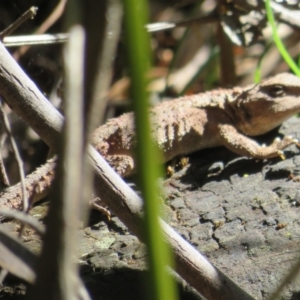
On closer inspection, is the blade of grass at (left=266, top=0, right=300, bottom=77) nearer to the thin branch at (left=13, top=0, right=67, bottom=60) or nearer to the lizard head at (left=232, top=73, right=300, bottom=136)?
the lizard head at (left=232, top=73, right=300, bottom=136)

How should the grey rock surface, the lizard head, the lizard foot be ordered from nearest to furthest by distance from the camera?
the grey rock surface → the lizard foot → the lizard head

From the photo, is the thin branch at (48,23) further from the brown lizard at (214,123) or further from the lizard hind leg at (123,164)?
the lizard hind leg at (123,164)

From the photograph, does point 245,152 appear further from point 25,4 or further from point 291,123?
point 25,4

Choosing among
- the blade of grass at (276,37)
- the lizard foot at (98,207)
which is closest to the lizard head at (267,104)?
the blade of grass at (276,37)

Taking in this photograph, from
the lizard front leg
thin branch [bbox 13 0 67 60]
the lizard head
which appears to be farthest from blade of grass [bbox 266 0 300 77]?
thin branch [bbox 13 0 67 60]

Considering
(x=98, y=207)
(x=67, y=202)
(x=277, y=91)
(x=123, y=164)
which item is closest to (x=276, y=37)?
(x=277, y=91)

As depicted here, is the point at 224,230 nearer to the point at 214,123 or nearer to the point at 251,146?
the point at 251,146
